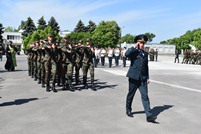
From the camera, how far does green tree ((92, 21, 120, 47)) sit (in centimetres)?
8744

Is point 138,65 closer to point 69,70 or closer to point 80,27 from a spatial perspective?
point 69,70

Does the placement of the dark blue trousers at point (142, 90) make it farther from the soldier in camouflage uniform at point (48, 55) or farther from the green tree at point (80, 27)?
the green tree at point (80, 27)

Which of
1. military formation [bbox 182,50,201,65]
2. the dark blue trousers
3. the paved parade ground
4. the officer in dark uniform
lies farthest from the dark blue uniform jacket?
military formation [bbox 182,50,201,65]

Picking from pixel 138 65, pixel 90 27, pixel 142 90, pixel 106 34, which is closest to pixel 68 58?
pixel 138 65

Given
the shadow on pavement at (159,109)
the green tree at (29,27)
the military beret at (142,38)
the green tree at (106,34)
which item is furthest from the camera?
the green tree at (29,27)

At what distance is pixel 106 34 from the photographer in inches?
3521

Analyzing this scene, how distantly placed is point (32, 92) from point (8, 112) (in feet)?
10.4

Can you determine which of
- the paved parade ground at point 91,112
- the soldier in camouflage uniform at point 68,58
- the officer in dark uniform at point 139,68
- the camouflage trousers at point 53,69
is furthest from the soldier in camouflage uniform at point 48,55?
the officer in dark uniform at point 139,68

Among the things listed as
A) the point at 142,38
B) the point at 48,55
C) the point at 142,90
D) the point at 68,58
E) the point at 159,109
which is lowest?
the point at 159,109

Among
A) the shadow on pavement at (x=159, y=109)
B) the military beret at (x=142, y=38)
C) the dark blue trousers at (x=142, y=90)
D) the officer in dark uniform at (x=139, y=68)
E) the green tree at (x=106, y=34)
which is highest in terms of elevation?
the green tree at (x=106, y=34)

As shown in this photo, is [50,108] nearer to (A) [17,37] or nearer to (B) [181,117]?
(B) [181,117]

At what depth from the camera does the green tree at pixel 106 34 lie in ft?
287

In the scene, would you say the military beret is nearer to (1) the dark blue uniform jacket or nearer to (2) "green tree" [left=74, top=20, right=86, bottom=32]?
(1) the dark blue uniform jacket

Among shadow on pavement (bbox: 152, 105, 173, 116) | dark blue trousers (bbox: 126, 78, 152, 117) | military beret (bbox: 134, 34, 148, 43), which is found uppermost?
military beret (bbox: 134, 34, 148, 43)
